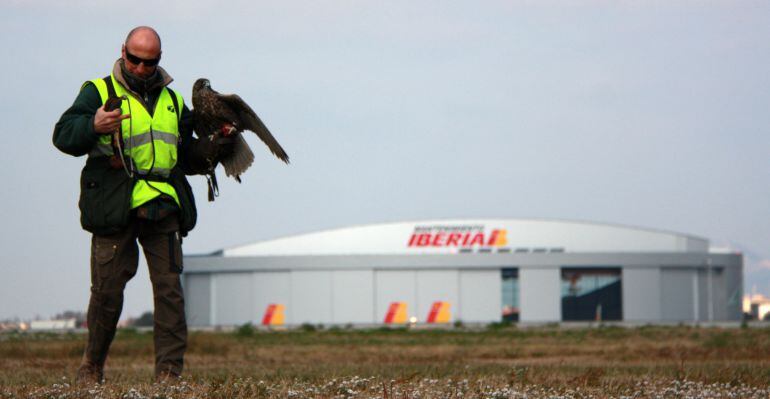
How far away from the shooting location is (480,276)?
6488 centimetres

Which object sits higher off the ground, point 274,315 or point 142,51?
point 142,51

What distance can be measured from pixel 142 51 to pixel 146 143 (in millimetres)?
495

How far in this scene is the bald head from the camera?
21.5ft

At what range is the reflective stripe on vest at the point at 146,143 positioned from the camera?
661 cm

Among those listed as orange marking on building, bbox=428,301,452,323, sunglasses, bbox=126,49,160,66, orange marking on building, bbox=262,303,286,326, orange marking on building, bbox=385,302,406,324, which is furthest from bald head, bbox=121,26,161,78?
orange marking on building, bbox=262,303,286,326

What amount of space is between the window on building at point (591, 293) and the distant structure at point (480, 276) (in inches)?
2.1

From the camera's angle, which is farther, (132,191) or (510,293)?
(510,293)

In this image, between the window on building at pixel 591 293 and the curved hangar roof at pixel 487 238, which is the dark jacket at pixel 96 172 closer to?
the curved hangar roof at pixel 487 238

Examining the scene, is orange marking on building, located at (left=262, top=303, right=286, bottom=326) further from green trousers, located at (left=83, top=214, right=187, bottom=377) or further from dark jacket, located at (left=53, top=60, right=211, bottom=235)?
dark jacket, located at (left=53, top=60, right=211, bottom=235)

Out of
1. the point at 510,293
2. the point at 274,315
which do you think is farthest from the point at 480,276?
the point at 274,315

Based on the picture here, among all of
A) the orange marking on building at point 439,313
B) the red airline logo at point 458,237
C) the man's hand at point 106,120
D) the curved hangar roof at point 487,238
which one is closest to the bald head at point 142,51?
the man's hand at point 106,120

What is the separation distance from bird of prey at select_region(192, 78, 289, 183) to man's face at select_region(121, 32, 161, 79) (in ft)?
1.30

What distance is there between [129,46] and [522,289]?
58.8 meters

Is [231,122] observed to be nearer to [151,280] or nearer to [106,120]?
[106,120]
